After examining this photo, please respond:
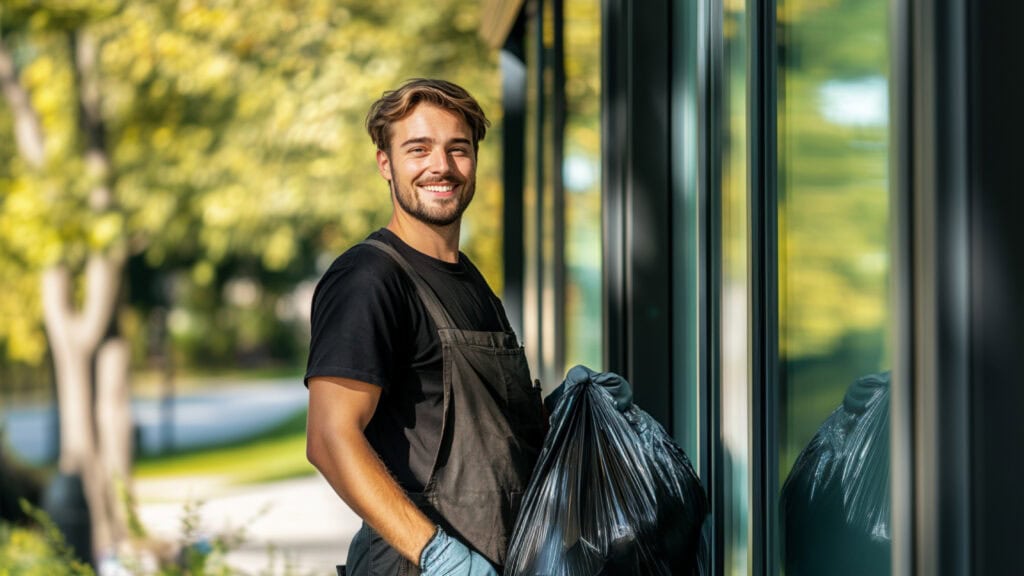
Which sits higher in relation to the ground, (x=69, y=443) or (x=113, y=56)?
(x=113, y=56)

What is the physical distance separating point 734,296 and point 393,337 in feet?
2.86

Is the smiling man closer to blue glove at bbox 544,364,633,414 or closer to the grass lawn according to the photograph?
blue glove at bbox 544,364,633,414

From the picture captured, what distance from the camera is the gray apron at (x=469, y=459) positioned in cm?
228

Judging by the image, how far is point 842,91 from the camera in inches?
78.9

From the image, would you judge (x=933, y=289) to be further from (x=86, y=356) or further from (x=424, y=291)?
(x=86, y=356)

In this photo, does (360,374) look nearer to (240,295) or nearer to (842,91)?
(842,91)

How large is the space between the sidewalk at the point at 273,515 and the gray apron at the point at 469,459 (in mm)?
11028

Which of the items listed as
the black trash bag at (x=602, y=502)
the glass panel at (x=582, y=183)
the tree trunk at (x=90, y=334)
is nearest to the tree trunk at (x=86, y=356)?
the tree trunk at (x=90, y=334)

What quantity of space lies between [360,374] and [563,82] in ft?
11.0

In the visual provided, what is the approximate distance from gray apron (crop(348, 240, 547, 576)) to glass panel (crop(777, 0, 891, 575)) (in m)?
0.51

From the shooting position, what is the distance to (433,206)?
2363 millimetres

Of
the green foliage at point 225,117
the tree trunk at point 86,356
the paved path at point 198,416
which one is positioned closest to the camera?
the green foliage at point 225,117

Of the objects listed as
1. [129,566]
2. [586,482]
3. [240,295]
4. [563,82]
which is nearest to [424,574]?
[586,482]

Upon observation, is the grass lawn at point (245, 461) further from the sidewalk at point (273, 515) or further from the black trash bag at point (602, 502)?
the black trash bag at point (602, 502)
